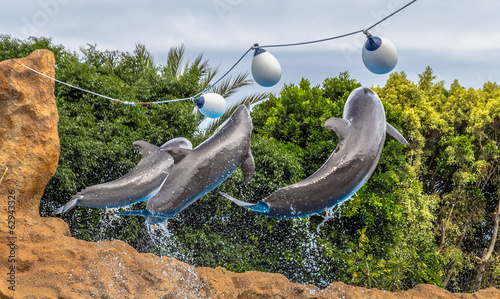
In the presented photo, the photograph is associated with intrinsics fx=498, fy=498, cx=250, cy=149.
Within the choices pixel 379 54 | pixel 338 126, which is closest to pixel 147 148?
pixel 338 126

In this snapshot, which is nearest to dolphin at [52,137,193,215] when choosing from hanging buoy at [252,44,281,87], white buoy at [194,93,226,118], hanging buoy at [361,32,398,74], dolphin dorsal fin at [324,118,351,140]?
white buoy at [194,93,226,118]

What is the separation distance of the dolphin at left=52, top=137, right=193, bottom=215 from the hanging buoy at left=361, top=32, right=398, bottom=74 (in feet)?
6.79

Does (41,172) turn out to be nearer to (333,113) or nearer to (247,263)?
(247,263)

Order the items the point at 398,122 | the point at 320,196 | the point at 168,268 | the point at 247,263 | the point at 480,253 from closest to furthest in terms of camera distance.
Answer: the point at 320,196
the point at 168,268
the point at 247,263
the point at 398,122
the point at 480,253

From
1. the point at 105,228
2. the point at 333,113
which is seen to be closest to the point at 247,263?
the point at 105,228

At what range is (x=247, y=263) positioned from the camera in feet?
33.7

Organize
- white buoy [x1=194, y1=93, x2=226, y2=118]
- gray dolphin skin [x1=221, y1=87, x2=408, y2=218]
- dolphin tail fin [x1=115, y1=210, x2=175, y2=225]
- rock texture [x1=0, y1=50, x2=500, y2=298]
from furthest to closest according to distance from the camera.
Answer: rock texture [x1=0, y1=50, x2=500, y2=298], white buoy [x1=194, y1=93, x2=226, y2=118], dolphin tail fin [x1=115, y1=210, x2=175, y2=225], gray dolphin skin [x1=221, y1=87, x2=408, y2=218]

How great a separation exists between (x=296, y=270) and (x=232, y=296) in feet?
13.2

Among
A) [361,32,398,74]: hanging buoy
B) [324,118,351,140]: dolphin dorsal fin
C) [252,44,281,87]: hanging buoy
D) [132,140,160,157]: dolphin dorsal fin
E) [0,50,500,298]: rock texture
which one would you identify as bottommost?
[0,50,500,298]: rock texture

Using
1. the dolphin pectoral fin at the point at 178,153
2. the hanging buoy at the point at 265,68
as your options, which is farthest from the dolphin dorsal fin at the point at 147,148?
the hanging buoy at the point at 265,68

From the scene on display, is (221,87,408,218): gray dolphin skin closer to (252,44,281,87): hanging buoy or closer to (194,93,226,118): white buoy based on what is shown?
(252,44,281,87): hanging buoy

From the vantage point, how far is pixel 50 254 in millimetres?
6523

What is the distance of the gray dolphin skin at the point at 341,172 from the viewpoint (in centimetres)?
402

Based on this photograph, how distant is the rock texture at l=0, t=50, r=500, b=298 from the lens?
6.31m
